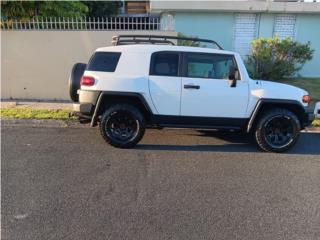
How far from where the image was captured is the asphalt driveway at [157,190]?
2965 mm

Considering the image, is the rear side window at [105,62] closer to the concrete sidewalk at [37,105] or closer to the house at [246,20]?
the concrete sidewalk at [37,105]

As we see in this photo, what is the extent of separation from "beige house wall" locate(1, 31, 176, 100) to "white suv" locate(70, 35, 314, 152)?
3.55 metres

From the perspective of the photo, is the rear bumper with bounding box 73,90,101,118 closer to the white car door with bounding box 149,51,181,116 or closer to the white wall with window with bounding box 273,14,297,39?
the white car door with bounding box 149,51,181,116

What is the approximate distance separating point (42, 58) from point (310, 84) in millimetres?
9317

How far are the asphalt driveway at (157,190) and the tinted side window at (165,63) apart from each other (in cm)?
134

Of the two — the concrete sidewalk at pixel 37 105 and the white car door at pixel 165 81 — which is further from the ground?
the white car door at pixel 165 81

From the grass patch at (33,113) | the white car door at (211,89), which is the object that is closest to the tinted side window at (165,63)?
the white car door at (211,89)

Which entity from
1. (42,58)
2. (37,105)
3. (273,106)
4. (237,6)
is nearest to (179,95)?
(273,106)

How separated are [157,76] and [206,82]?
0.86 m

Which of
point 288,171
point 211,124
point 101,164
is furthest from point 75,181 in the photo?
point 288,171

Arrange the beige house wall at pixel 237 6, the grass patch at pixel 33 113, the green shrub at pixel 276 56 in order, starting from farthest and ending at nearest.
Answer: the beige house wall at pixel 237 6 → the green shrub at pixel 276 56 → the grass patch at pixel 33 113

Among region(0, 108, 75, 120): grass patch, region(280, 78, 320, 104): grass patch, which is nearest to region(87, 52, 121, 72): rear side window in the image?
region(0, 108, 75, 120): grass patch

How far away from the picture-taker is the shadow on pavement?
529cm

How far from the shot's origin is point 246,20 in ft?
40.5
